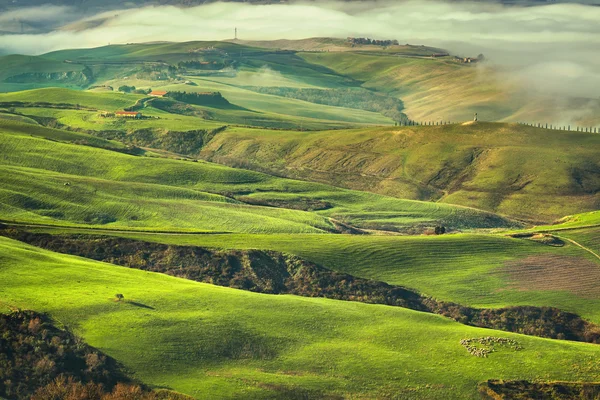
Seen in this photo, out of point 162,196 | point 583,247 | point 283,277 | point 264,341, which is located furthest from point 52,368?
point 162,196

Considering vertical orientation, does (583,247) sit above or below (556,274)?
above

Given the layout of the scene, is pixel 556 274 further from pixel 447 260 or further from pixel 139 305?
pixel 139 305

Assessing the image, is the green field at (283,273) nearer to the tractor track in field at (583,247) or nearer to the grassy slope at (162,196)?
the grassy slope at (162,196)

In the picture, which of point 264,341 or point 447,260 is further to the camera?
point 447,260

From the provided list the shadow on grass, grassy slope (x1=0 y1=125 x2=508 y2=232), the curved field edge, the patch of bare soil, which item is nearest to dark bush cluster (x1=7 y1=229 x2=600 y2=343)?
the curved field edge

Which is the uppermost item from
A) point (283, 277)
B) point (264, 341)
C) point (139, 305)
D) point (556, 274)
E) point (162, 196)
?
point (139, 305)

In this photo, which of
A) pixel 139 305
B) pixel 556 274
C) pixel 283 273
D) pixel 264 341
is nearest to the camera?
pixel 264 341
